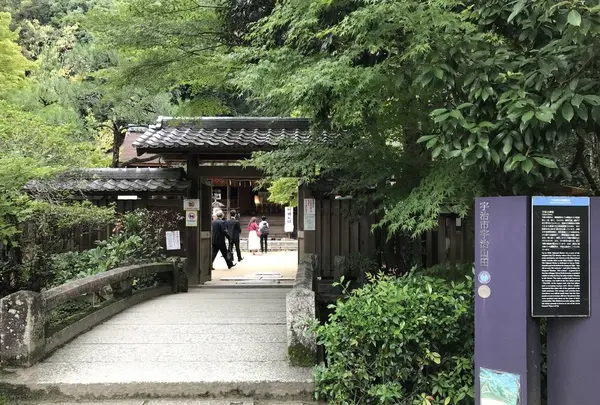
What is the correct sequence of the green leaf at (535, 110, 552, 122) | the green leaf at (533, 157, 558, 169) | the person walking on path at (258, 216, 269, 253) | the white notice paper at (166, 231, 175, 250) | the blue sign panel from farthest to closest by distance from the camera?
the person walking on path at (258, 216, 269, 253), the white notice paper at (166, 231, 175, 250), the blue sign panel, the green leaf at (533, 157, 558, 169), the green leaf at (535, 110, 552, 122)

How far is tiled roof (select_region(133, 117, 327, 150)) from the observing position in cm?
1127

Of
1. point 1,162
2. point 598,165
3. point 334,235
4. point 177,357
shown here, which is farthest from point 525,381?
point 334,235

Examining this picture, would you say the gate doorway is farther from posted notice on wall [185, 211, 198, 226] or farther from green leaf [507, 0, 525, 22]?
green leaf [507, 0, 525, 22]

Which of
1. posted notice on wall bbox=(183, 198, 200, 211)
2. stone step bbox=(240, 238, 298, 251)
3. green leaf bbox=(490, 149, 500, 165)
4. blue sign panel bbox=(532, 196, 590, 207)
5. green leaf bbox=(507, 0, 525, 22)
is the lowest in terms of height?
stone step bbox=(240, 238, 298, 251)

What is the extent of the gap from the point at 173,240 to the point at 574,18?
34.1ft

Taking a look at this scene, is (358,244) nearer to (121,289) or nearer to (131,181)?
(121,289)

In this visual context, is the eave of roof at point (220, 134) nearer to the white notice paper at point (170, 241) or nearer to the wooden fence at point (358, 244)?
the wooden fence at point (358, 244)

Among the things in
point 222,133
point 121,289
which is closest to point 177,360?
point 121,289

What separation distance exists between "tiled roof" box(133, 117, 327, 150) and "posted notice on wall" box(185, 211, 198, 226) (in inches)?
66.0

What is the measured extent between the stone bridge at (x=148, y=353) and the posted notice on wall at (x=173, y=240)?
4.73 meters

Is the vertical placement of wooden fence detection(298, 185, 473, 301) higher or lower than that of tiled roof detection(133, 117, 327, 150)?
lower

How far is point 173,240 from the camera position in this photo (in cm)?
1188

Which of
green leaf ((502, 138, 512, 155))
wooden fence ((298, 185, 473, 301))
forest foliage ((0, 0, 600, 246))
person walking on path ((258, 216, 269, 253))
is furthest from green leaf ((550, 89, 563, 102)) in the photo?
person walking on path ((258, 216, 269, 253))

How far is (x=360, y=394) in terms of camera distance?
402cm
